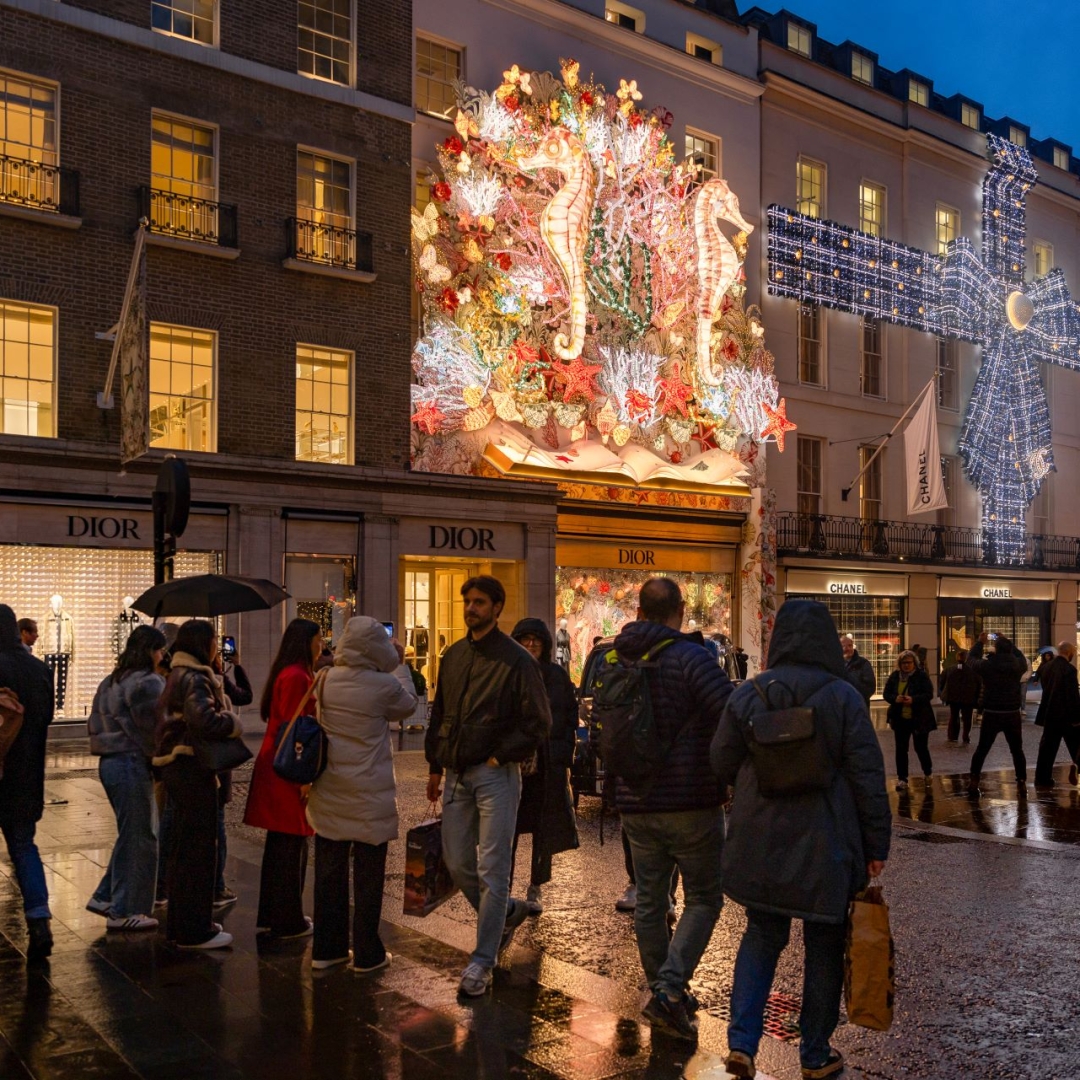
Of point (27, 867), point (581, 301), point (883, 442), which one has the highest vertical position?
point (581, 301)

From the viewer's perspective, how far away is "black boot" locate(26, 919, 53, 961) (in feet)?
22.6

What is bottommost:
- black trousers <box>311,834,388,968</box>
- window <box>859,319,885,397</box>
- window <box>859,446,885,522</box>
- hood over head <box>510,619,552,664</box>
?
black trousers <box>311,834,388,968</box>

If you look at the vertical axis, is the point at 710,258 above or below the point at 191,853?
above

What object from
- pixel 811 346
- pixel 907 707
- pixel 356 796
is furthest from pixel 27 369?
pixel 811 346

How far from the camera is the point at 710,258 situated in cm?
2680

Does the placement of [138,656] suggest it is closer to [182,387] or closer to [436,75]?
[182,387]

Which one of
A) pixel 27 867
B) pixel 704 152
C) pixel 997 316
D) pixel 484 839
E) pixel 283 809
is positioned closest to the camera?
pixel 484 839

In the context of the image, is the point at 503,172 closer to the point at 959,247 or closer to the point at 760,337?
the point at 760,337

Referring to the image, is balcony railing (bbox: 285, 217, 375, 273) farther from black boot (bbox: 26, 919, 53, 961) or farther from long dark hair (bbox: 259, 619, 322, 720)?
black boot (bbox: 26, 919, 53, 961)

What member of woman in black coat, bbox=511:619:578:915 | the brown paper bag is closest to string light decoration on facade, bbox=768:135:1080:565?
woman in black coat, bbox=511:619:578:915

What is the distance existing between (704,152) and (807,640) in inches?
1003

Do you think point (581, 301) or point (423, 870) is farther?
point (581, 301)

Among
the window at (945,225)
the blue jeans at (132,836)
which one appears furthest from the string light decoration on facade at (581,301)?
the blue jeans at (132,836)

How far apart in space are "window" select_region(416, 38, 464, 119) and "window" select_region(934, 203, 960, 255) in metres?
16.2
